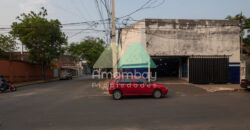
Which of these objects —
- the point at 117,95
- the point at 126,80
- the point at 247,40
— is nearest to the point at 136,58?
the point at 126,80

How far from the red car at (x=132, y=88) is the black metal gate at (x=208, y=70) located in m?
8.08

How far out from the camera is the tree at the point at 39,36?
22059 mm

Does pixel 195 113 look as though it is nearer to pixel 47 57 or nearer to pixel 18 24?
pixel 47 57

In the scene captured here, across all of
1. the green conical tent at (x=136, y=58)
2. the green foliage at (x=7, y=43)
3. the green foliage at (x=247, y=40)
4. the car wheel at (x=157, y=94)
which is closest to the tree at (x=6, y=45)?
the green foliage at (x=7, y=43)

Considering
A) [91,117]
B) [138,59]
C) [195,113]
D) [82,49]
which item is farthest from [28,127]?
[82,49]

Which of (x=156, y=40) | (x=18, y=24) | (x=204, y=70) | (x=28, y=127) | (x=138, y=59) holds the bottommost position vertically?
(x=28, y=127)

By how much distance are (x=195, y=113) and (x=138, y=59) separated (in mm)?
11163

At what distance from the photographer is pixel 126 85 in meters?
9.05

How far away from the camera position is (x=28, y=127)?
4828mm

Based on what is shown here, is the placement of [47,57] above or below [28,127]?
above

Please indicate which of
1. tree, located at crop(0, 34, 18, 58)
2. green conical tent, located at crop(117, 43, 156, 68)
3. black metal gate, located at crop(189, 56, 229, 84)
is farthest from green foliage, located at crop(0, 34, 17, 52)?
black metal gate, located at crop(189, 56, 229, 84)

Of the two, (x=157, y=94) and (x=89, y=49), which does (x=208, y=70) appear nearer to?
(x=157, y=94)

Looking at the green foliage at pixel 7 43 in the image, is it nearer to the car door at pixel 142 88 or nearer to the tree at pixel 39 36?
the tree at pixel 39 36

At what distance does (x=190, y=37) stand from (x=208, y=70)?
3.84 m
